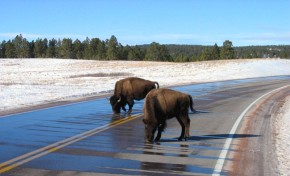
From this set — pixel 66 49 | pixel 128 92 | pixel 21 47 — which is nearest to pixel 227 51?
pixel 66 49

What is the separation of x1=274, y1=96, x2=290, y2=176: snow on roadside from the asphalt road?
45 cm

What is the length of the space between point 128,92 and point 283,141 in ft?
22.9

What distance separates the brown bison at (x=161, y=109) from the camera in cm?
1162

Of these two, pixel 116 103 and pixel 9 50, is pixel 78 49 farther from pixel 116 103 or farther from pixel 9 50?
pixel 116 103

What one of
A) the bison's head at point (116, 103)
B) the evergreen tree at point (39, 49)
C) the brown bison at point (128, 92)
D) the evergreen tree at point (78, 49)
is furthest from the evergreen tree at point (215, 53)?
the bison's head at point (116, 103)

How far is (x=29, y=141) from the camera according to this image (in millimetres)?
11203

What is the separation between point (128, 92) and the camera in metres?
18.1

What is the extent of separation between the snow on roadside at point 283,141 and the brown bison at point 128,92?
4910mm

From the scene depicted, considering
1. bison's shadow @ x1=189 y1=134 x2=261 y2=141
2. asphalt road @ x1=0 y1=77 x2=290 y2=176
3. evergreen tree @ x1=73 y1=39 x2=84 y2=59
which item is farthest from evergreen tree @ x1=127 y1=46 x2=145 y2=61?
bison's shadow @ x1=189 y1=134 x2=261 y2=141

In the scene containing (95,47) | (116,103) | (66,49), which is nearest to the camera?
(116,103)

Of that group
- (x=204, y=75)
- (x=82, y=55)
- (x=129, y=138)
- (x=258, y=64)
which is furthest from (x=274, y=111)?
(x=82, y=55)

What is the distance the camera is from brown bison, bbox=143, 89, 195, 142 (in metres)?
11.6

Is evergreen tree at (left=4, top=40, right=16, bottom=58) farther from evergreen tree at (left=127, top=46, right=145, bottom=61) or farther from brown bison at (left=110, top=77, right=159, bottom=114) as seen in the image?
brown bison at (left=110, top=77, right=159, bottom=114)

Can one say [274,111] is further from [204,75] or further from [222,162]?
[204,75]
